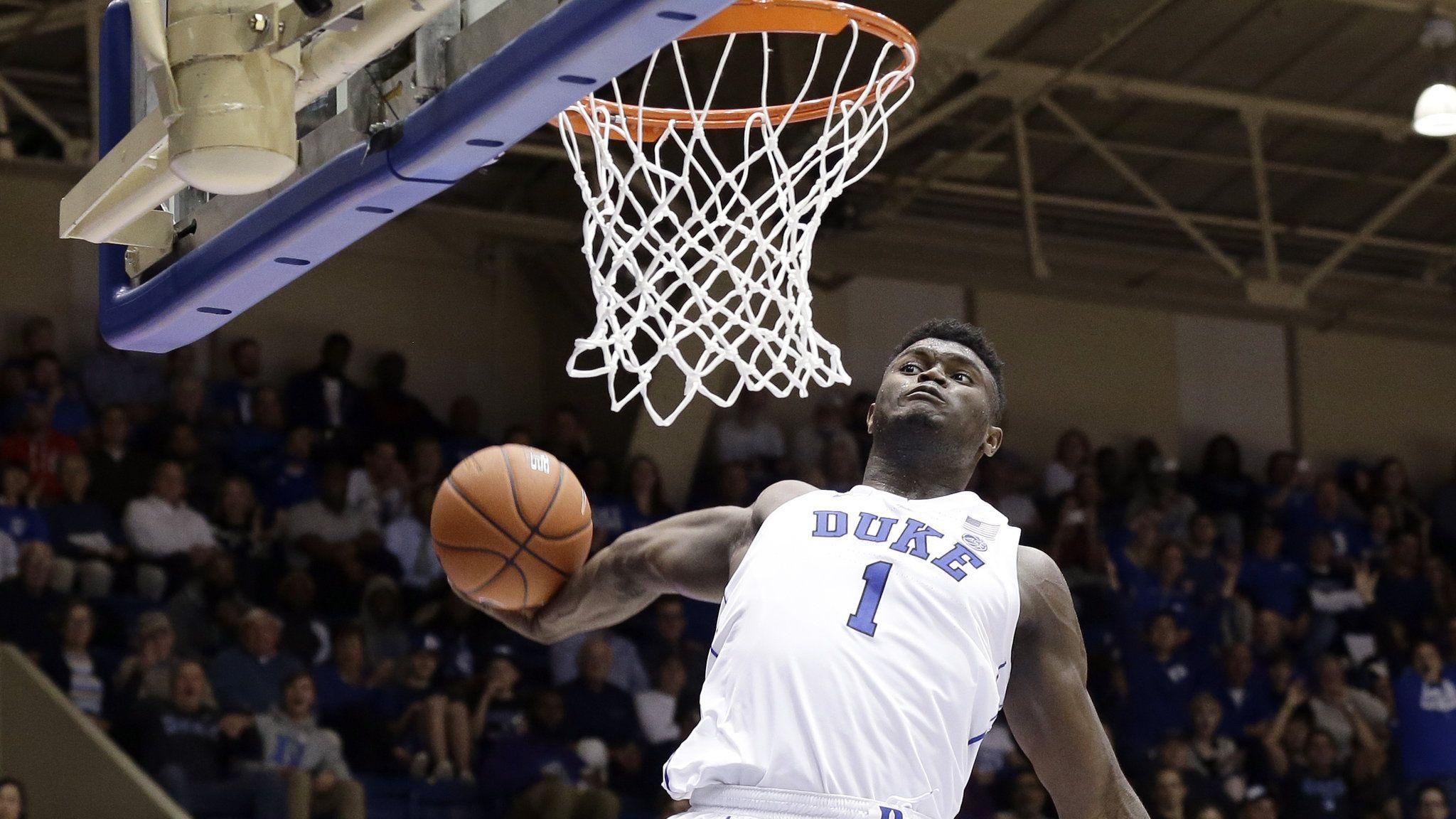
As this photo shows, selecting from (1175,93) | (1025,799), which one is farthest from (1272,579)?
(1025,799)

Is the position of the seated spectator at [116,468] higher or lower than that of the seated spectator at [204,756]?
higher

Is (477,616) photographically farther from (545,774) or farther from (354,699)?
(545,774)

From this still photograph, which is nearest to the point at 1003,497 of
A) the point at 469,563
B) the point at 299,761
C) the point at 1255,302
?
the point at 1255,302

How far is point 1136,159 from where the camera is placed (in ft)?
42.0

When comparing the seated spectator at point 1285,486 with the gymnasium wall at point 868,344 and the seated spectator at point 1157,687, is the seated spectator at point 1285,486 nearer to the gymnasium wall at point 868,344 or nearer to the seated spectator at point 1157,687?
the gymnasium wall at point 868,344

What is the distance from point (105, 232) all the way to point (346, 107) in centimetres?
60

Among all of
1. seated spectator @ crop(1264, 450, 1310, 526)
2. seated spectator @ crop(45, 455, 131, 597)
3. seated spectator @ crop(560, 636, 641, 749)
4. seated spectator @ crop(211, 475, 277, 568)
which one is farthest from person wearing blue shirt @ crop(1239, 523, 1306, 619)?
seated spectator @ crop(45, 455, 131, 597)

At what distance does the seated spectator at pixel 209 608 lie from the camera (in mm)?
8289

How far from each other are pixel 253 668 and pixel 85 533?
4.01ft

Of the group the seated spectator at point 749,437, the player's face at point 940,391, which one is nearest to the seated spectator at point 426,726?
the seated spectator at point 749,437

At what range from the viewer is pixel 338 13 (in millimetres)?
2982

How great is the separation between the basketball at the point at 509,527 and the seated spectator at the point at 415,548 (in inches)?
217

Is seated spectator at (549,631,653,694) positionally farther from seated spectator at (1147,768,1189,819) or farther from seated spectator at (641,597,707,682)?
seated spectator at (1147,768,1189,819)

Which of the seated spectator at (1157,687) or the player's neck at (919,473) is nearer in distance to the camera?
the player's neck at (919,473)
